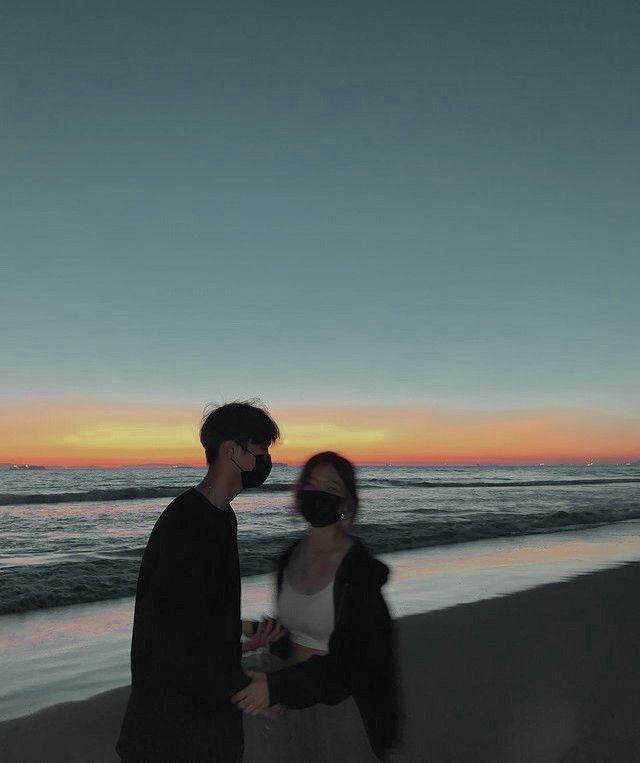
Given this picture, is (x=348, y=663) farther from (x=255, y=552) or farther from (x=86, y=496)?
(x=86, y=496)

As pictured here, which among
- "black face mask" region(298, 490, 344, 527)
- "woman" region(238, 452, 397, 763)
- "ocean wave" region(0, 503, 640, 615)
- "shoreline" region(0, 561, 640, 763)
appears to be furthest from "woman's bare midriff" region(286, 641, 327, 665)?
"shoreline" region(0, 561, 640, 763)

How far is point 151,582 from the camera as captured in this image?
2229 mm

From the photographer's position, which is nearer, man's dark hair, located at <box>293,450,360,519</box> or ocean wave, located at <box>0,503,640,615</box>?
man's dark hair, located at <box>293,450,360,519</box>

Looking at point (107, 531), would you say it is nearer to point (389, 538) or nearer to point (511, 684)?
point (389, 538)

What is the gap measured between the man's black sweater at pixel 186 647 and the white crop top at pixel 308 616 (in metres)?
0.33

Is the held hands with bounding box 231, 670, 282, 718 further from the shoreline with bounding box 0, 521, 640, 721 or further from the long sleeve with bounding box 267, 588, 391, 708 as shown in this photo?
the shoreline with bounding box 0, 521, 640, 721

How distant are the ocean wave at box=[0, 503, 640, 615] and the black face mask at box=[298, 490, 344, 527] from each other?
72 centimetres

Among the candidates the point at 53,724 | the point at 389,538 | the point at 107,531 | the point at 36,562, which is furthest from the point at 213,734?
the point at 107,531

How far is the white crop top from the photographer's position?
2557mm

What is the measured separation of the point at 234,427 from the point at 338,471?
0.60 metres

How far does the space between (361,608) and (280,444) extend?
0.66 meters

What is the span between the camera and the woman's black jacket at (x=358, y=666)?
92.0 inches

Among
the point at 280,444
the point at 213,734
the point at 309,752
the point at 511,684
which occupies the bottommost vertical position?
the point at 511,684

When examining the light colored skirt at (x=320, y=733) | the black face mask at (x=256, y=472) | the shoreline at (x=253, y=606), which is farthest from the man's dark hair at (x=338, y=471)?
the shoreline at (x=253, y=606)
